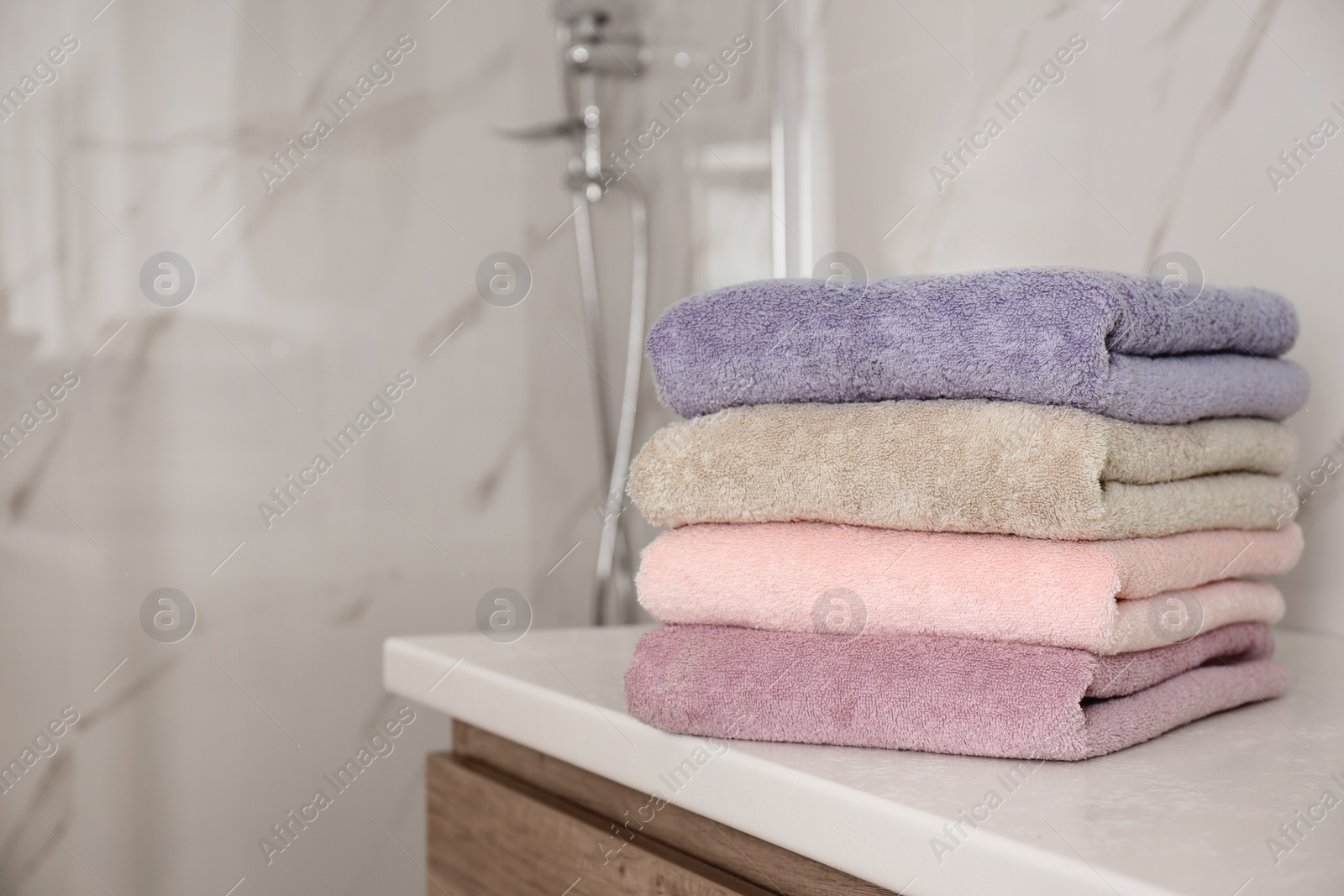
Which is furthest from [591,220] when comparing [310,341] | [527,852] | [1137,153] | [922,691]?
[922,691]

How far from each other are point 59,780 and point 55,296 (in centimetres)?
58

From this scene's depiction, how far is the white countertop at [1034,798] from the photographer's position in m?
0.39

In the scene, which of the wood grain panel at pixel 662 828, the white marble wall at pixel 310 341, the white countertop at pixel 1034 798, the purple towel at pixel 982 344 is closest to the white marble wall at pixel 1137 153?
the white marble wall at pixel 310 341

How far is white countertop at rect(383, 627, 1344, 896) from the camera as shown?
0.39 metres

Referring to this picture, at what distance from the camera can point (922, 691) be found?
51cm

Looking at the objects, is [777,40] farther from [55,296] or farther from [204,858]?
[204,858]

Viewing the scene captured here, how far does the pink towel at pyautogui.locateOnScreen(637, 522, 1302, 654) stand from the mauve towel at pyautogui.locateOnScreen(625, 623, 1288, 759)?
10 mm

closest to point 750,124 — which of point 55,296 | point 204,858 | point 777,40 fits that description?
point 777,40

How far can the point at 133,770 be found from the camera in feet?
4.49

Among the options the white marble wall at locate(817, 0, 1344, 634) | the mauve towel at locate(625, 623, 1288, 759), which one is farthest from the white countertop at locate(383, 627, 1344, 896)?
the white marble wall at locate(817, 0, 1344, 634)

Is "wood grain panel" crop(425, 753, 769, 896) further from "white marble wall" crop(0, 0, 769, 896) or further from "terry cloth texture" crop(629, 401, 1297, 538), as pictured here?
"white marble wall" crop(0, 0, 769, 896)

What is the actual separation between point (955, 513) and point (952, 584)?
0.03m

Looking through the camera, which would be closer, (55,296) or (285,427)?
(55,296)

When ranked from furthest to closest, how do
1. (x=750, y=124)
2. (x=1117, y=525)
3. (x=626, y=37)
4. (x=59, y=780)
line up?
(x=626, y=37)
(x=750, y=124)
(x=59, y=780)
(x=1117, y=525)
